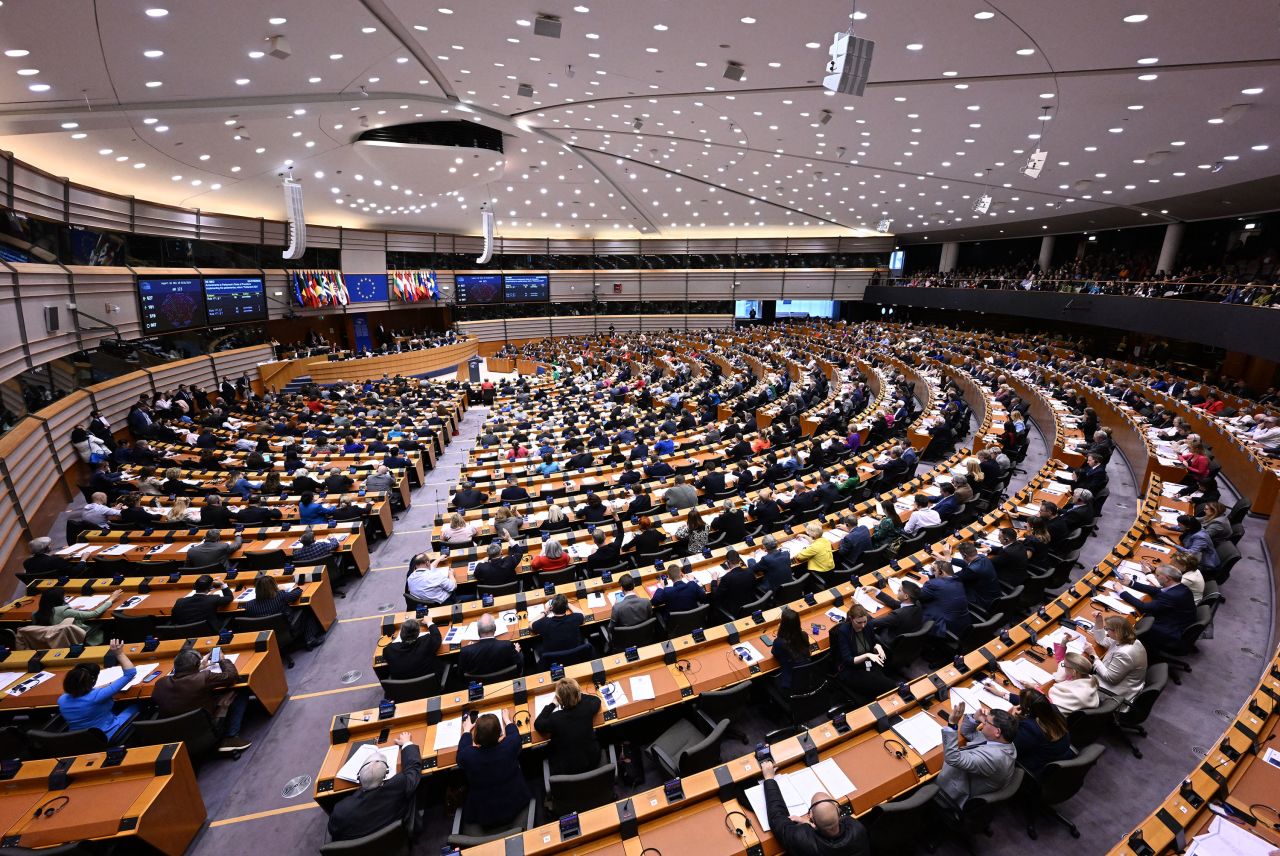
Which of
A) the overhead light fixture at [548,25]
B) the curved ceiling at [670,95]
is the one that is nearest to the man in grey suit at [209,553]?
the curved ceiling at [670,95]

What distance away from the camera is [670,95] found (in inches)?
499

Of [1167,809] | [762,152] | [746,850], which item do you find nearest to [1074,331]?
[762,152]

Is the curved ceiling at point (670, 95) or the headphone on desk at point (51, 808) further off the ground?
the curved ceiling at point (670, 95)

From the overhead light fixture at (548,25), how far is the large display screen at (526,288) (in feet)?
100

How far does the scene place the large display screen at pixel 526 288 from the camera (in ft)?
127

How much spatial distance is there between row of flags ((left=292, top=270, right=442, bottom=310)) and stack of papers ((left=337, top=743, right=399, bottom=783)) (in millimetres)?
27191

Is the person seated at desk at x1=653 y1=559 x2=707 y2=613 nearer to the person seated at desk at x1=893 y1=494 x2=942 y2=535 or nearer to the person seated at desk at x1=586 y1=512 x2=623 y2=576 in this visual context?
the person seated at desk at x1=586 y1=512 x2=623 y2=576

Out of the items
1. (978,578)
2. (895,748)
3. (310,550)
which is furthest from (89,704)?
(978,578)

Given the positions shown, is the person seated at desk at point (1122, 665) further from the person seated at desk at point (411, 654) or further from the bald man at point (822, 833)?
the person seated at desk at point (411, 654)

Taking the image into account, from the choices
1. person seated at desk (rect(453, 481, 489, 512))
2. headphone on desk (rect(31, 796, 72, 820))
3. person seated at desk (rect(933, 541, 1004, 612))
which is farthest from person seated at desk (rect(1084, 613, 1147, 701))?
person seated at desk (rect(453, 481, 489, 512))

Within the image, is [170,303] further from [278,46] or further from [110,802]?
[110,802]

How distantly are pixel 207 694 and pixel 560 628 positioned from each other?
3.48m

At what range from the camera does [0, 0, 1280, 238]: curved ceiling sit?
7.96 metres

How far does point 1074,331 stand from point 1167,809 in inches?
1300
